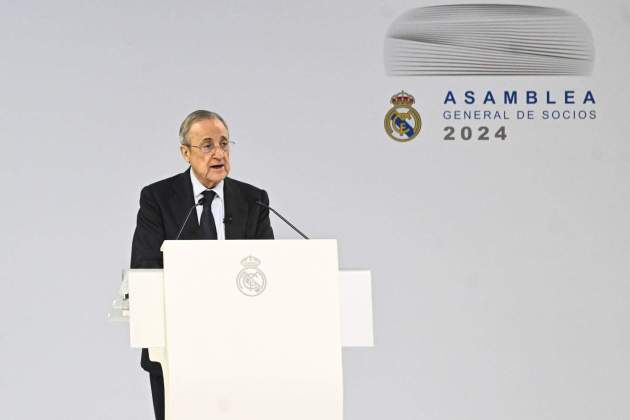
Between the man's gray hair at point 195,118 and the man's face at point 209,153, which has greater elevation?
the man's gray hair at point 195,118

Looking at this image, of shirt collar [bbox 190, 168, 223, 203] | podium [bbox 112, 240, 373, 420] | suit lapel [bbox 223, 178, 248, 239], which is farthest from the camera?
shirt collar [bbox 190, 168, 223, 203]

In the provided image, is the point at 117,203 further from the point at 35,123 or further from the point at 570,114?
the point at 570,114

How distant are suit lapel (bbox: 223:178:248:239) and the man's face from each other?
67mm

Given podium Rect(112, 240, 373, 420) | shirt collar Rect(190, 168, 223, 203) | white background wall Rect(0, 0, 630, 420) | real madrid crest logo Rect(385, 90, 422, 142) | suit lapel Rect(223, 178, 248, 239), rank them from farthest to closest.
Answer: real madrid crest logo Rect(385, 90, 422, 142), white background wall Rect(0, 0, 630, 420), shirt collar Rect(190, 168, 223, 203), suit lapel Rect(223, 178, 248, 239), podium Rect(112, 240, 373, 420)

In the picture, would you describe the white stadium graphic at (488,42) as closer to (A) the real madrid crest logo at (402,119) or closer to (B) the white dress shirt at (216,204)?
(A) the real madrid crest logo at (402,119)

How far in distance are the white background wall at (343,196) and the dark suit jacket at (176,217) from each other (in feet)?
1.99

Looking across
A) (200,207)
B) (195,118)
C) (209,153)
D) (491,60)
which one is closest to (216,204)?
(200,207)

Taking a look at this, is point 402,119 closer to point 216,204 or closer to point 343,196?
point 343,196

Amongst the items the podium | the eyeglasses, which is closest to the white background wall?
the eyeglasses

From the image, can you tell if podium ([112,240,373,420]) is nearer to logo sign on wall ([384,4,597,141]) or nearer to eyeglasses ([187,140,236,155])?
eyeglasses ([187,140,236,155])

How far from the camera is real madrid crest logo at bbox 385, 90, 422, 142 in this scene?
15.1 feet

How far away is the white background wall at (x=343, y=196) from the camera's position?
14.5 ft

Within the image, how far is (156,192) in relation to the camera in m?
3.88

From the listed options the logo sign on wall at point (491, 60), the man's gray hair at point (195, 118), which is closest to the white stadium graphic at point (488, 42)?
the logo sign on wall at point (491, 60)
